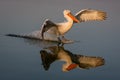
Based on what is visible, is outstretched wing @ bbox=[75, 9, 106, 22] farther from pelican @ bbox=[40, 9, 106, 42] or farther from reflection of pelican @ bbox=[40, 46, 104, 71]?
reflection of pelican @ bbox=[40, 46, 104, 71]

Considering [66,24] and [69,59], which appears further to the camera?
[66,24]

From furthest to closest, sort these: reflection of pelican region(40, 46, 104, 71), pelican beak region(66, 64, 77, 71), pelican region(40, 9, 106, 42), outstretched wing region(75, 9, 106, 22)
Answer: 1. outstretched wing region(75, 9, 106, 22)
2. pelican region(40, 9, 106, 42)
3. reflection of pelican region(40, 46, 104, 71)
4. pelican beak region(66, 64, 77, 71)

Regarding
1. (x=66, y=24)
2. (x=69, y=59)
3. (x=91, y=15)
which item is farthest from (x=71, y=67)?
(x=91, y=15)

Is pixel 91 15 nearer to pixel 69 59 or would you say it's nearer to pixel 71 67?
pixel 69 59

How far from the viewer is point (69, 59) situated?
39.8 ft

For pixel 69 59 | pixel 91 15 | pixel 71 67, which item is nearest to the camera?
pixel 71 67

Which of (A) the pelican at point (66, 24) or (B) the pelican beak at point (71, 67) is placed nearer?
(B) the pelican beak at point (71, 67)

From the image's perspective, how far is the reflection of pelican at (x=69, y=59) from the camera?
11633 mm

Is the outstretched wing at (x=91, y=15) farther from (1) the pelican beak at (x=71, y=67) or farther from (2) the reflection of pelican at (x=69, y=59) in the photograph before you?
(1) the pelican beak at (x=71, y=67)

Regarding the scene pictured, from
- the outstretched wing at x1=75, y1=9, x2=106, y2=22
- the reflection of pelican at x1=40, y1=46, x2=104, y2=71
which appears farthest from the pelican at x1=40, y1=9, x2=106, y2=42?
the reflection of pelican at x1=40, y1=46, x2=104, y2=71

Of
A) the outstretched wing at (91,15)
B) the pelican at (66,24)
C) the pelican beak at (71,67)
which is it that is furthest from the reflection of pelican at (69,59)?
the outstretched wing at (91,15)

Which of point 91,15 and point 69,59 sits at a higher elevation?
point 91,15

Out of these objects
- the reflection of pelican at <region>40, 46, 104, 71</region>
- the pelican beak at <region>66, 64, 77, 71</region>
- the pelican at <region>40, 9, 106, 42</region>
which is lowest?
the pelican beak at <region>66, 64, 77, 71</region>

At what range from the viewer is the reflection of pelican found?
38.2ft
